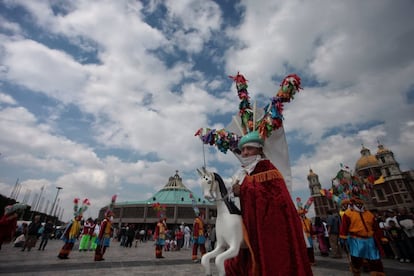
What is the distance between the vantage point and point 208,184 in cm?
382

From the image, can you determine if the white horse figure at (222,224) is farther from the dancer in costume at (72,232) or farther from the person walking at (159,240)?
the dancer in costume at (72,232)

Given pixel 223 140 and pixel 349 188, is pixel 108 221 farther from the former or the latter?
pixel 349 188

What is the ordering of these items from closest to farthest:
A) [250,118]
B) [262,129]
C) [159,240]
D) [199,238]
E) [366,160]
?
[262,129], [250,118], [199,238], [159,240], [366,160]

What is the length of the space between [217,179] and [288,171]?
5.06ft

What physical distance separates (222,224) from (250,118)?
240cm

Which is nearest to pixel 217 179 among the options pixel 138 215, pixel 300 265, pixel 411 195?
pixel 300 265

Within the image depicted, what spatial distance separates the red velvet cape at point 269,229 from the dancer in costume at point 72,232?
9.87 metres

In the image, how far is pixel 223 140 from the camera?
4.90 metres

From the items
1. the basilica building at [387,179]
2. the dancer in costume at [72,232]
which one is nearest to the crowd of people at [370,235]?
the dancer in costume at [72,232]

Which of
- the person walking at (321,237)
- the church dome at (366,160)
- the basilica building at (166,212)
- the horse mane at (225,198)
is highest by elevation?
the church dome at (366,160)

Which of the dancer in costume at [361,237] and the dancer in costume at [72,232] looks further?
the dancer in costume at [72,232]

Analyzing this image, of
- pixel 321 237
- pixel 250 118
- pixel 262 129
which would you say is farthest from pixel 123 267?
pixel 321 237

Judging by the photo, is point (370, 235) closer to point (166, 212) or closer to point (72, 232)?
point (72, 232)

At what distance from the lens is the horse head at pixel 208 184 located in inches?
148
